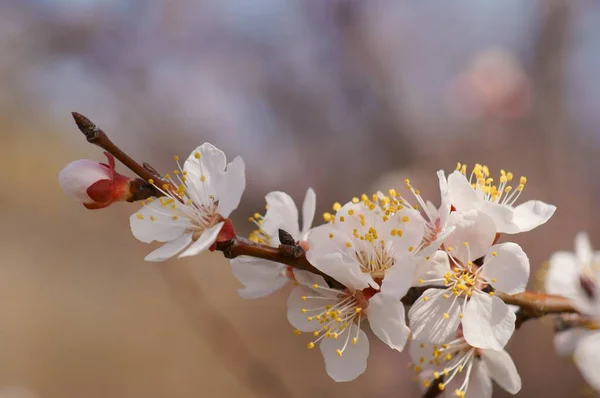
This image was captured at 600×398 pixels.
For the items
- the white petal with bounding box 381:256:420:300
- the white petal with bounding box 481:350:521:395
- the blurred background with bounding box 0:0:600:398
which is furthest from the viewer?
the blurred background with bounding box 0:0:600:398

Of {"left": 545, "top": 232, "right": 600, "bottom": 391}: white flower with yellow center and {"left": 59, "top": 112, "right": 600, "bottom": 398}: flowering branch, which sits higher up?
{"left": 59, "top": 112, "right": 600, "bottom": 398}: flowering branch

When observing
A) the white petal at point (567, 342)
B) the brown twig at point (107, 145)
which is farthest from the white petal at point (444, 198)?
the white petal at point (567, 342)

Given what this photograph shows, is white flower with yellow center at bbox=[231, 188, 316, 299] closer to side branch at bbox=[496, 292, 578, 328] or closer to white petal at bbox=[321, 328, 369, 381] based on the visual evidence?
white petal at bbox=[321, 328, 369, 381]

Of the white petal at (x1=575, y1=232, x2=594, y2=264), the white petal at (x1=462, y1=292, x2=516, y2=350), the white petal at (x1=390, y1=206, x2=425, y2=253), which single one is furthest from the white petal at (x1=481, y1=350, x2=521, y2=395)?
the white petal at (x1=575, y1=232, x2=594, y2=264)

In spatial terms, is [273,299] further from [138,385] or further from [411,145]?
[411,145]

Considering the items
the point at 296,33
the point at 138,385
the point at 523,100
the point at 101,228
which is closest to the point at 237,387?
the point at 138,385

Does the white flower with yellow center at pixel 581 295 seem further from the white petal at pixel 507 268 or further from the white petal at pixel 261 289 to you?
the white petal at pixel 261 289

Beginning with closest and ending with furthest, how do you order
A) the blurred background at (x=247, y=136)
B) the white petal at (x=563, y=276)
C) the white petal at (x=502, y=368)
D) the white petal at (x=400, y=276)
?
the white petal at (x=400, y=276)
the white petal at (x=502, y=368)
the white petal at (x=563, y=276)
the blurred background at (x=247, y=136)
